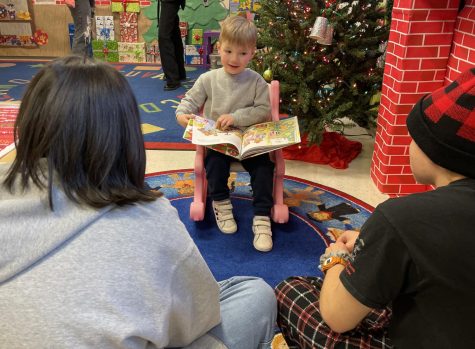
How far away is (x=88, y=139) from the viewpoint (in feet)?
1.97

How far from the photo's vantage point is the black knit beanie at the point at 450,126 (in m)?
0.59

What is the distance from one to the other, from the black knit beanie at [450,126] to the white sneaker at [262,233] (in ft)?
3.31

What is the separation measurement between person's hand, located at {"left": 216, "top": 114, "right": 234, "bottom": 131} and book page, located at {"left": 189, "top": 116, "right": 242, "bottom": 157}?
0.7 inches

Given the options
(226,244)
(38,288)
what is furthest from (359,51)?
(38,288)

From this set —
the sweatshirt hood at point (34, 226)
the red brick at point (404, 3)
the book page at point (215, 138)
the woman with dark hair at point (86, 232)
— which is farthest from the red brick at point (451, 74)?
the sweatshirt hood at point (34, 226)

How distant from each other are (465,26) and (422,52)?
0.19 m

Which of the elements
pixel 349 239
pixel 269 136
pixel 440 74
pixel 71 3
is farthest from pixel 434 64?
pixel 71 3

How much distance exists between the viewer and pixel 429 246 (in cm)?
59

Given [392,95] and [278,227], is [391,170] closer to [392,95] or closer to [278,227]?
[392,95]

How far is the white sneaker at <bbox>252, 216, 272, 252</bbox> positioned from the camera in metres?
1.61

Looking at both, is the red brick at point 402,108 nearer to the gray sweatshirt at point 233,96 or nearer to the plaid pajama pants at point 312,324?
the gray sweatshirt at point 233,96

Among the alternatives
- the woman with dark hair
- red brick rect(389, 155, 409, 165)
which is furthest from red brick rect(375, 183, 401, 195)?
the woman with dark hair

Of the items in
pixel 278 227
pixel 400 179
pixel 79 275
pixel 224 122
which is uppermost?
pixel 79 275

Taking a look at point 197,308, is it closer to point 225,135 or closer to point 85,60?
point 85,60
